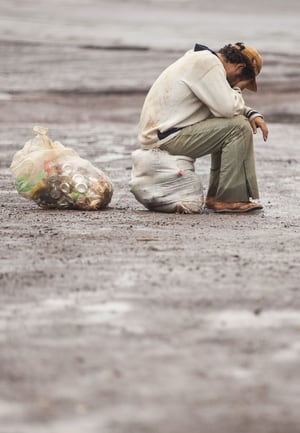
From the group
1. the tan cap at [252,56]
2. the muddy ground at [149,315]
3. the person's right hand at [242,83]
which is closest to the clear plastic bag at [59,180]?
the muddy ground at [149,315]

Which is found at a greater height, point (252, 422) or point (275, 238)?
point (252, 422)

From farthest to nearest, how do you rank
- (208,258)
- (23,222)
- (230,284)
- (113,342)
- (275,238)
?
(23,222) → (275,238) → (208,258) → (230,284) → (113,342)

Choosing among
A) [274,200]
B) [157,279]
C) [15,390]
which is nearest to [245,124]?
[274,200]

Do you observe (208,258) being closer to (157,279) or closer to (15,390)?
(157,279)

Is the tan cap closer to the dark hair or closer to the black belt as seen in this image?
the dark hair

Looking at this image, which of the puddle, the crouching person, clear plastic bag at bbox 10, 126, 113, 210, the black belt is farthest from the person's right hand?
the puddle

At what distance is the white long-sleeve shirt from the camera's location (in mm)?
8836

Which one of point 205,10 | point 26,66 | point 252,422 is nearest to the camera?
point 252,422

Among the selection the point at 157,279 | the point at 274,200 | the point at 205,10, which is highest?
the point at 157,279

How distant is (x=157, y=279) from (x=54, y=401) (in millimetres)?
1814

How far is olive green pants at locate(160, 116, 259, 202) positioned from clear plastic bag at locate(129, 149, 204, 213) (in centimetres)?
8

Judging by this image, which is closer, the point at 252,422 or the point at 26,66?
the point at 252,422

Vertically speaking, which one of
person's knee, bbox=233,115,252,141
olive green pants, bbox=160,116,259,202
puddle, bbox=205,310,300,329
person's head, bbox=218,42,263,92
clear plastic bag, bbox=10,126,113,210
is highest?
person's head, bbox=218,42,263,92

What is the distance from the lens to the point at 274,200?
10.0 meters
